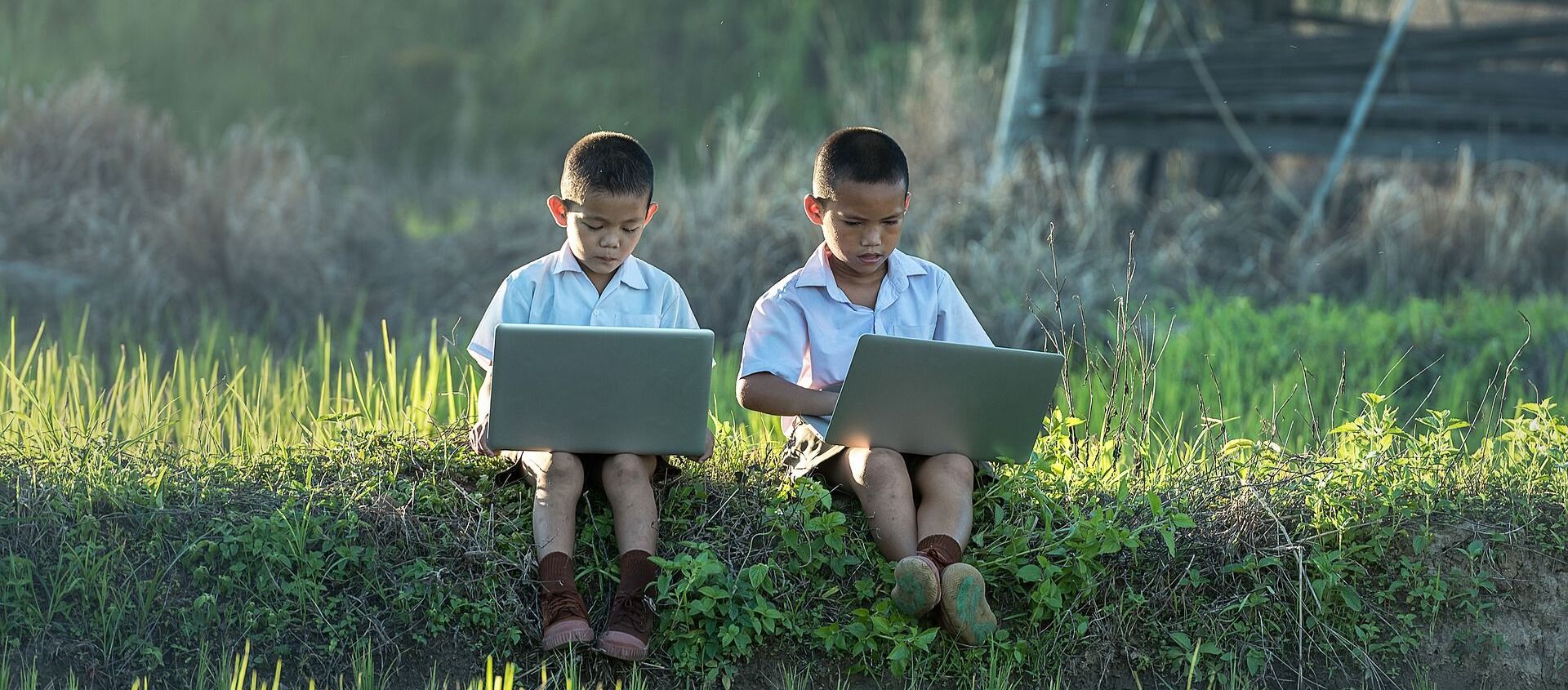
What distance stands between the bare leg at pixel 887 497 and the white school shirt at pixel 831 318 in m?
0.27

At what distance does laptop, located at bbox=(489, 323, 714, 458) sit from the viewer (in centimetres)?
314

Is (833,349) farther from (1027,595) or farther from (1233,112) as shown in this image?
(1233,112)

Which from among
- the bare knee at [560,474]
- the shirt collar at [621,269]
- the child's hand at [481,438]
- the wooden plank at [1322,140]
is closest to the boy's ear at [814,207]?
the shirt collar at [621,269]

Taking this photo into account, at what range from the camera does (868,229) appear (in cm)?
347

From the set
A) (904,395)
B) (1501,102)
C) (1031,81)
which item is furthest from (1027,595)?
(1501,102)

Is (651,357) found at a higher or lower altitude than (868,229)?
lower

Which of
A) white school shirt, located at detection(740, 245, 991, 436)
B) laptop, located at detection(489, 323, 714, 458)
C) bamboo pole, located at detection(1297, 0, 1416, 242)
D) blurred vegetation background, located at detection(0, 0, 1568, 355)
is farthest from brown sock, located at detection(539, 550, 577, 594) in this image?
bamboo pole, located at detection(1297, 0, 1416, 242)

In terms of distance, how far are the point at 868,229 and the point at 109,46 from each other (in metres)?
13.3

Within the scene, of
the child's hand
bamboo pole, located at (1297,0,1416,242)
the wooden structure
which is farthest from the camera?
the wooden structure

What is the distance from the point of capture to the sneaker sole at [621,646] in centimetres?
313

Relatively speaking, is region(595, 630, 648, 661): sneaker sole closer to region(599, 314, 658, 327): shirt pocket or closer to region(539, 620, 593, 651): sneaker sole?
region(539, 620, 593, 651): sneaker sole

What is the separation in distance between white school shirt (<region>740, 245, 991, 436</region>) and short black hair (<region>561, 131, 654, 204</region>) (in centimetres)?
41

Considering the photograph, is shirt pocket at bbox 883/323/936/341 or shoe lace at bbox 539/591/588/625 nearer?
shoe lace at bbox 539/591/588/625

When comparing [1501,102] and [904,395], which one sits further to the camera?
[1501,102]
